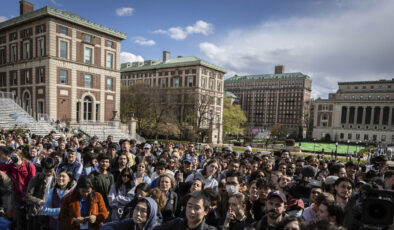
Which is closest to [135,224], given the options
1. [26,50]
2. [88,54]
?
[88,54]

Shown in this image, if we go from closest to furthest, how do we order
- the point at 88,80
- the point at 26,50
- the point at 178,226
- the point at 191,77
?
the point at 178,226 → the point at 26,50 → the point at 88,80 → the point at 191,77

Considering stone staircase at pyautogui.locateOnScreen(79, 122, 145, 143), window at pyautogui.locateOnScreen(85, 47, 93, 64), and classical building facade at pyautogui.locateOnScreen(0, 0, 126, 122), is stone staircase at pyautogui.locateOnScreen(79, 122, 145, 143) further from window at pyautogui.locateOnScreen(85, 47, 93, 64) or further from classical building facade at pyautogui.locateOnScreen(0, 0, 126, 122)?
window at pyautogui.locateOnScreen(85, 47, 93, 64)

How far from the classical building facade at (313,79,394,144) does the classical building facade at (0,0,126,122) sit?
83.6 metres

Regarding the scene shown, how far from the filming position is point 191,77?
178ft

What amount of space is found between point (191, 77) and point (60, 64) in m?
28.9

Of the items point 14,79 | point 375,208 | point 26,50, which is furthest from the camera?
point 14,79

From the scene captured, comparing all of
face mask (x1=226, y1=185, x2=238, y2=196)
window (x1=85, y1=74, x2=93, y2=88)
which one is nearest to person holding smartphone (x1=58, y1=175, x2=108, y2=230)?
face mask (x1=226, y1=185, x2=238, y2=196)

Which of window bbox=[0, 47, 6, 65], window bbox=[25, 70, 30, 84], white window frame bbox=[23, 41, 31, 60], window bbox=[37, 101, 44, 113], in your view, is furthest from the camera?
window bbox=[0, 47, 6, 65]

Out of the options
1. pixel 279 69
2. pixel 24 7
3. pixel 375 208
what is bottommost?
pixel 375 208

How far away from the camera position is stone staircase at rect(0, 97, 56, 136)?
21.6 meters

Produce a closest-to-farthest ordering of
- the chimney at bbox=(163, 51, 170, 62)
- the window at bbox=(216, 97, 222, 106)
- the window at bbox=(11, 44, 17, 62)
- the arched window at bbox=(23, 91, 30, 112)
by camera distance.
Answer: the arched window at bbox=(23, 91, 30, 112) < the window at bbox=(11, 44, 17, 62) < the window at bbox=(216, 97, 222, 106) < the chimney at bbox=(163, 51, 170, 62)

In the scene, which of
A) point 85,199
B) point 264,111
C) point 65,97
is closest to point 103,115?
point 65,97

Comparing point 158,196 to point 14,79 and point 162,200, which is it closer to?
point 162,200

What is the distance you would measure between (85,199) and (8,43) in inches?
1676
